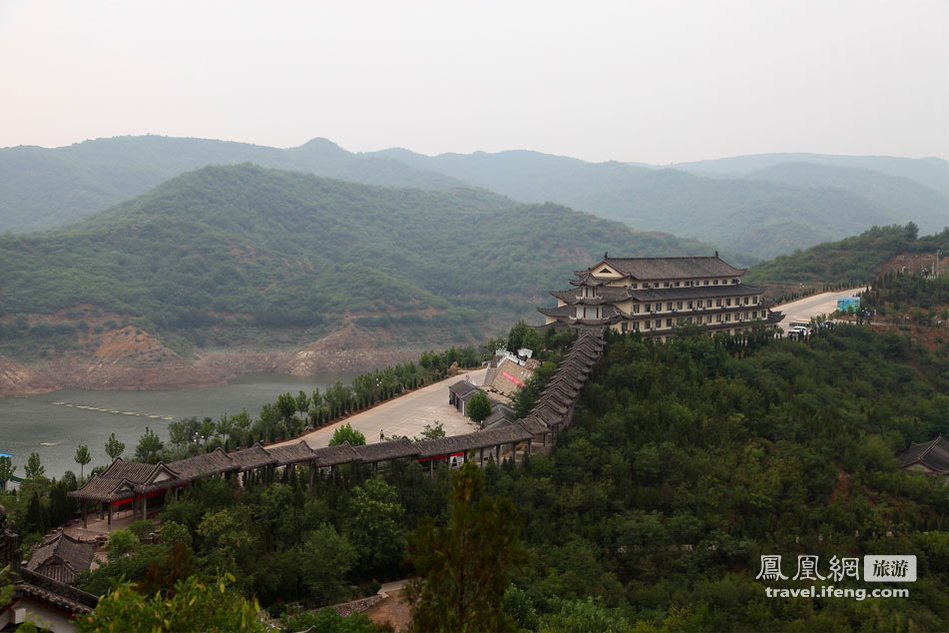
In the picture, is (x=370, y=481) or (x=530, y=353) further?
(x=530, y=353)

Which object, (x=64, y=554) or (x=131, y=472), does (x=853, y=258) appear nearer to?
(x=131, y=472)

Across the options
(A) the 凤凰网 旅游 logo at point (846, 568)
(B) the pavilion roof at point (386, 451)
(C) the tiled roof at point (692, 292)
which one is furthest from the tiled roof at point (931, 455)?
(B) the pavilion roof at point (386, 451)

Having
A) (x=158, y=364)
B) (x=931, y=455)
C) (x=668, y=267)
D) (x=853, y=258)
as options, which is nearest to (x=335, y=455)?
(x=668, y=267)

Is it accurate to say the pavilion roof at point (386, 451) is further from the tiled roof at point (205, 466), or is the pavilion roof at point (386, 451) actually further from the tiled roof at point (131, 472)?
the tiled roof at point (131, 472)

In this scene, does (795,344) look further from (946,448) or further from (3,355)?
(3,355)

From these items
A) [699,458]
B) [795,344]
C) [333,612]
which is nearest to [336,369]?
[795,344]
